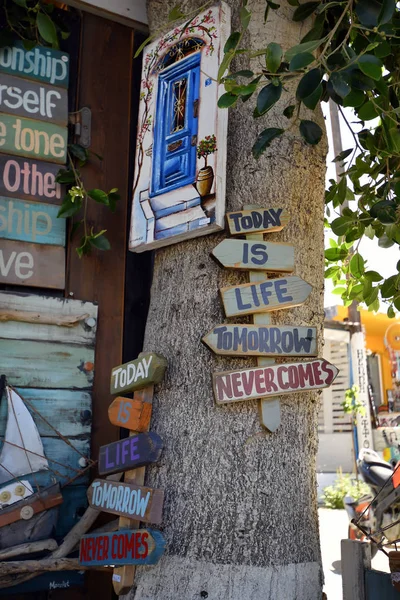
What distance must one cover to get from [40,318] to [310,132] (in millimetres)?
1412

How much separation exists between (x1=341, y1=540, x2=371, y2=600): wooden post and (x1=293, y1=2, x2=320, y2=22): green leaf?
79.7 inches

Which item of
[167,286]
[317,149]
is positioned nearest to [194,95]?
[317,149]

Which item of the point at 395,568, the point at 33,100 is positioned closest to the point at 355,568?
the point at 395,568

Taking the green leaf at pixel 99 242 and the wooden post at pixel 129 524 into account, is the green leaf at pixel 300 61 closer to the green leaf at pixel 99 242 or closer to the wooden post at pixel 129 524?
the wooden post at pixel 129 524

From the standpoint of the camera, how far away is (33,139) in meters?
3.13

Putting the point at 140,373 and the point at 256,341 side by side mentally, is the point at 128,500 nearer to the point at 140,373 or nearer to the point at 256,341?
the point at 140,373

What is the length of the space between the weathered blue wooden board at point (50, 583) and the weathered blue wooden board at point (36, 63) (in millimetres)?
2261

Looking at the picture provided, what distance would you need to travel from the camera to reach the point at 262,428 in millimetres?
2303

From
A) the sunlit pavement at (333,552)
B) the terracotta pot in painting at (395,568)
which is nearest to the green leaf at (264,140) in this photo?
the terracotta pot in painting at (395,568)

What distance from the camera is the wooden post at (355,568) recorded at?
2361 millimetres

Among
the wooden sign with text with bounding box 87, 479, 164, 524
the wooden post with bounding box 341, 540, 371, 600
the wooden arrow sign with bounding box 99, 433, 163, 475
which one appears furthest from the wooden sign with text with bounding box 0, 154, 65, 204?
the wooden post with bounding box 341, 540, 371, 600

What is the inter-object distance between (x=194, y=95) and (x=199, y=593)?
1.85m

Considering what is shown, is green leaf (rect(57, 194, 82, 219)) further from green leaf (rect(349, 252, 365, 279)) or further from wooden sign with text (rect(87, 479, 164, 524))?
green leaf (rect(349, 252, 365, 279))


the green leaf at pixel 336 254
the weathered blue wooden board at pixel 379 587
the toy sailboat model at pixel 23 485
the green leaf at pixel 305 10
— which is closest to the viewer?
the weathered blue wooden board at pixel 379 587
